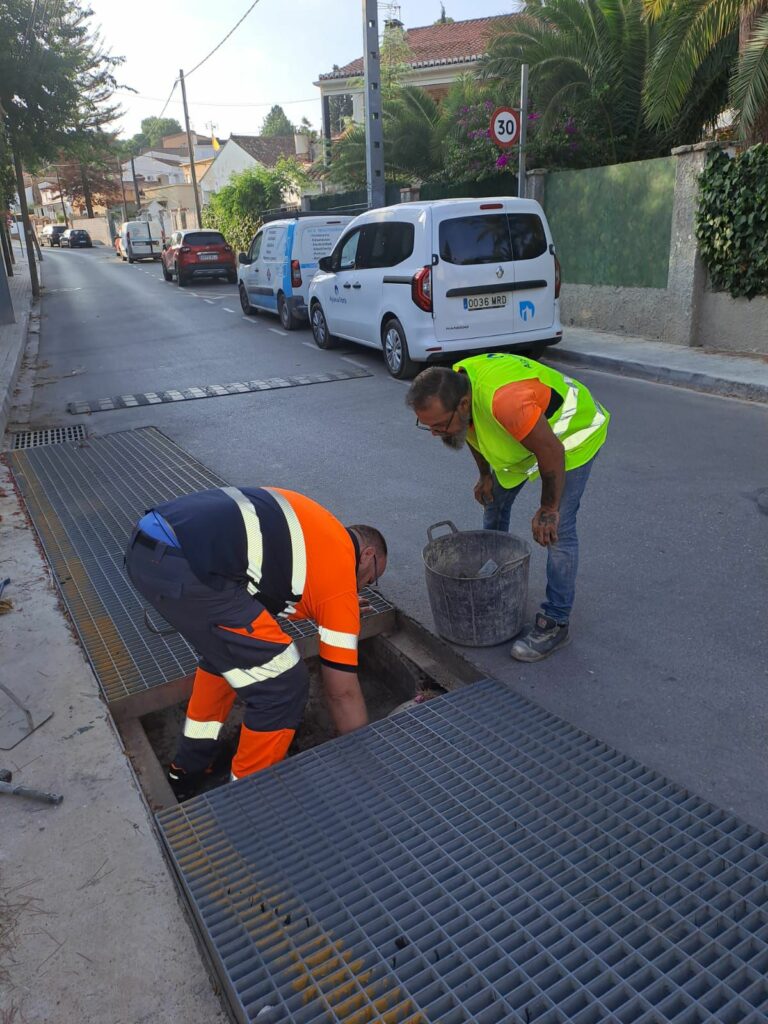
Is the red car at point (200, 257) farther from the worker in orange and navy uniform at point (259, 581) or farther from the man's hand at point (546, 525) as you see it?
the worker in orange and navy uniform at point (259, 581)

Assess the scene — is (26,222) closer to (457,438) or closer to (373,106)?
(373,106)

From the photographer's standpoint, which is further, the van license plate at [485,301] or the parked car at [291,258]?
the parked car at [291,258]

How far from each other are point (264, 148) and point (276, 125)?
55.3m

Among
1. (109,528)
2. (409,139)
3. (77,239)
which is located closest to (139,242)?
(77,239)

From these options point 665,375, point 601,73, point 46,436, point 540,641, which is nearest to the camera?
point 540,641

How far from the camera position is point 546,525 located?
3.40 metres

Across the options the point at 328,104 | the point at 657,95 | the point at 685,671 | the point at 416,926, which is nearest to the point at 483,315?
the point at 657,95

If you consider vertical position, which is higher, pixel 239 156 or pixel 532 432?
pixel 239 156

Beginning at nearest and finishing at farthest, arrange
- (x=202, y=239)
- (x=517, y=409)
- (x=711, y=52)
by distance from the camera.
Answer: (x=517, y=409) < (x=711, y=52) < (x=202, y=239)

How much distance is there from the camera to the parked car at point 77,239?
59.3 m

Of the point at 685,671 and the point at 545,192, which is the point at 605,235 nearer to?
the point at 545,192

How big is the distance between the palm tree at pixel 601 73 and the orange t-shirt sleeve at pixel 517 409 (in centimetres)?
1088

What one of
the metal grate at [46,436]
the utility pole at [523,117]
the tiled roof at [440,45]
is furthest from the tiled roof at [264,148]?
the metal grate at [46,436]

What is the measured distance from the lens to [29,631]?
4.04 m
